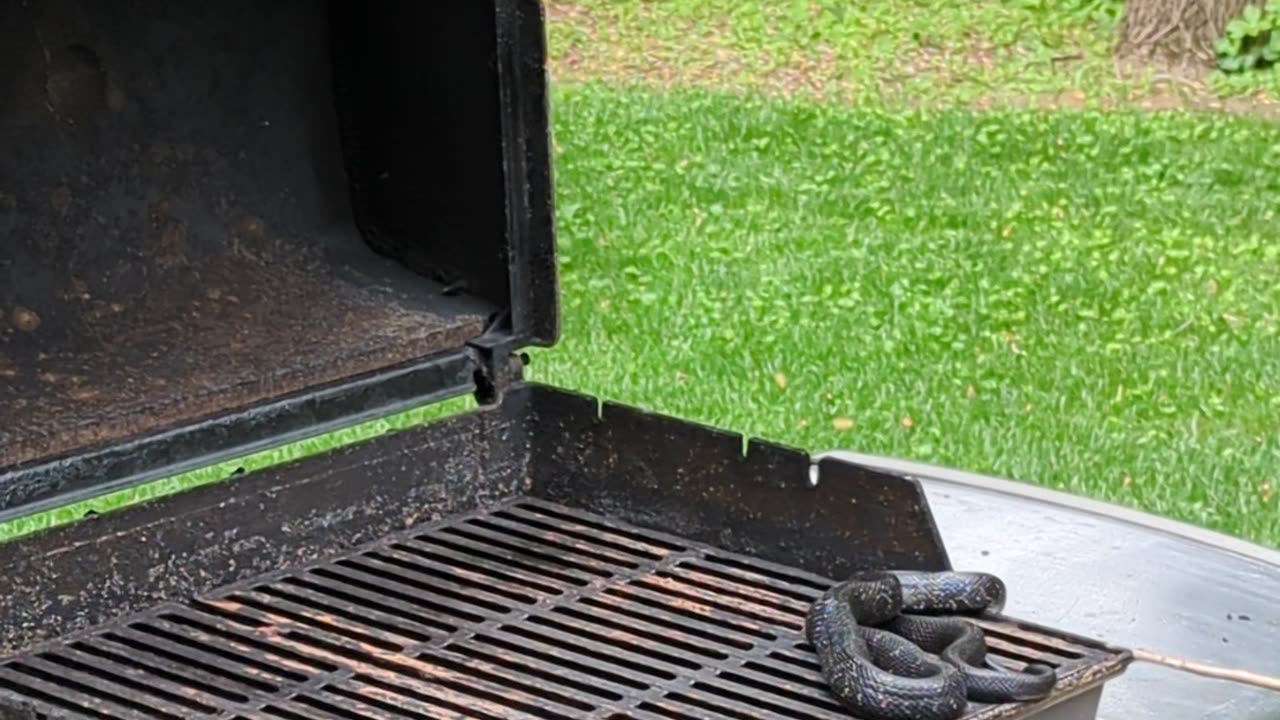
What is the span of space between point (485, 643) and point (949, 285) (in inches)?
161

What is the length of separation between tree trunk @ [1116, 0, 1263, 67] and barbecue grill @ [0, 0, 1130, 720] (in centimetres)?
681

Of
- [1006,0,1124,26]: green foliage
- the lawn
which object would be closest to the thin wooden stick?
the lawn

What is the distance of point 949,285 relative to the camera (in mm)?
6508

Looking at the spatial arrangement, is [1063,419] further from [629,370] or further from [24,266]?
[24,266]

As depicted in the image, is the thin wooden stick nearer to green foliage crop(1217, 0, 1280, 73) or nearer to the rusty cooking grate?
the rusty cooking grate

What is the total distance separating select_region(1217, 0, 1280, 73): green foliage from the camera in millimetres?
9062

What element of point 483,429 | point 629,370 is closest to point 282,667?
point 483,429

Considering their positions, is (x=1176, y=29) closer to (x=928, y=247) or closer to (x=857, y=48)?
(x=857, y=48)

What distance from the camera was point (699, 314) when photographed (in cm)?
622

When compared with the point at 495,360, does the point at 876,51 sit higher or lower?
lower

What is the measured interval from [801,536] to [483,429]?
55 cm

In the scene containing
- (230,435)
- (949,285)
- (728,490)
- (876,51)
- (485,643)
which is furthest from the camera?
(876,51)

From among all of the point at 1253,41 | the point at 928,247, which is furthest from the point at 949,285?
the point at 1253,41

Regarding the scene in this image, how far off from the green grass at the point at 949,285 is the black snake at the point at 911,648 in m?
2.37
